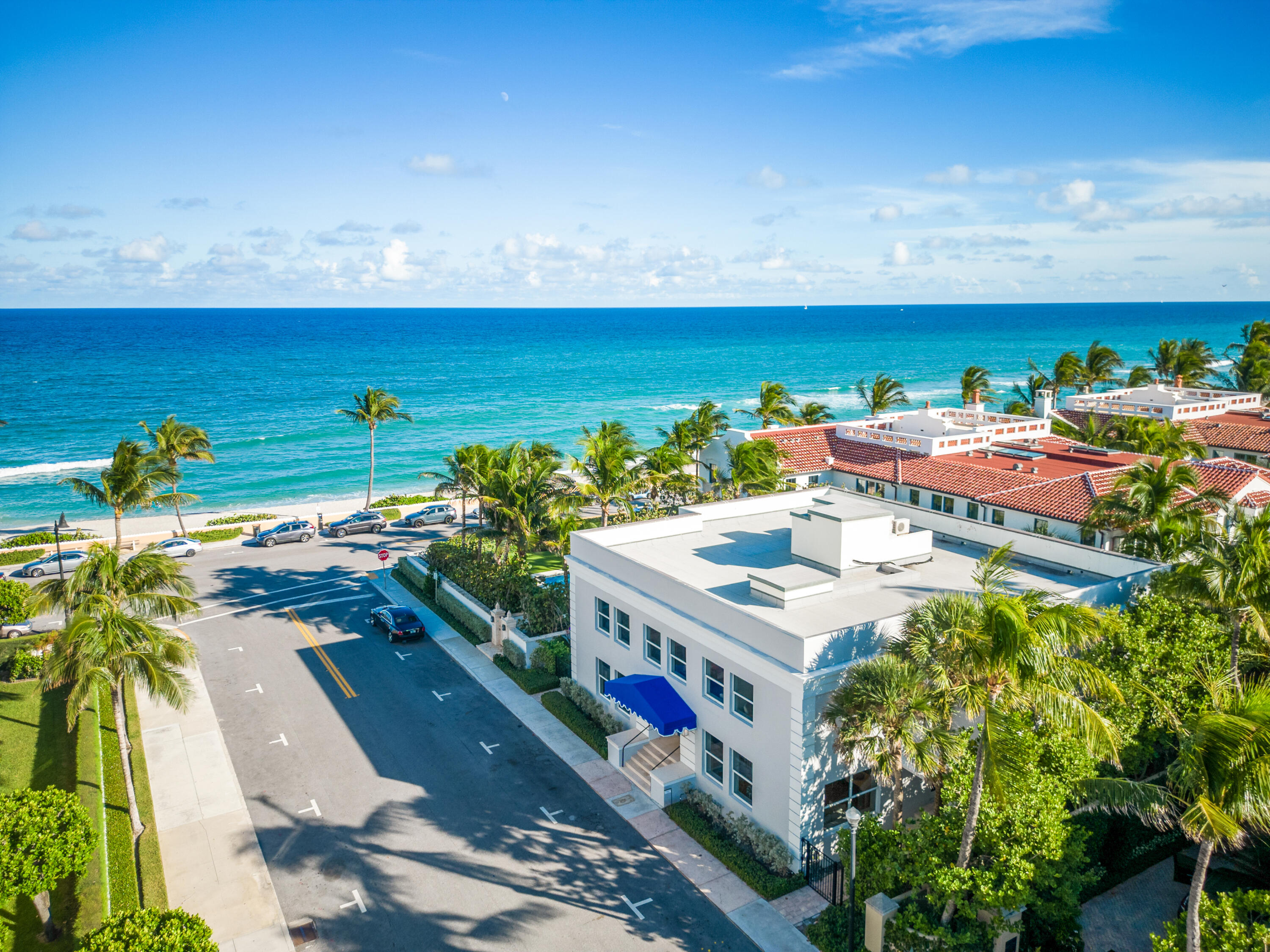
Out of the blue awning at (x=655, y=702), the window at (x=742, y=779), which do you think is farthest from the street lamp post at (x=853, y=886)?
the blue awning at (x=655, y=702)

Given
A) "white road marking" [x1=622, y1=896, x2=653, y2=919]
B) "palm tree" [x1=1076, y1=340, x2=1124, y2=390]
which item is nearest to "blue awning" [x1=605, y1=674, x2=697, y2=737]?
"white road marking" [x1=622, y1=896, x2=653, y2=919]

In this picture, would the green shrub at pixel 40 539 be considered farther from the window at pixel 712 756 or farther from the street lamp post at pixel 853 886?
the street lamp post at pixel 853 886

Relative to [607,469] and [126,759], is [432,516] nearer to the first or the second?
[607,469]

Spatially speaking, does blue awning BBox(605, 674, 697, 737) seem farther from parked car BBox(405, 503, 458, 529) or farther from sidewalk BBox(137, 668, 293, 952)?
parked car BBox(405, 503, 458, 529)

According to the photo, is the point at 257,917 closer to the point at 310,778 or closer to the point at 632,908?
the point at 310,778

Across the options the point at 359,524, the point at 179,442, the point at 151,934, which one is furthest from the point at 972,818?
the point at 179,442

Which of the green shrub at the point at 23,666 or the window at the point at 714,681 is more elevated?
the window at the point at 714,681
